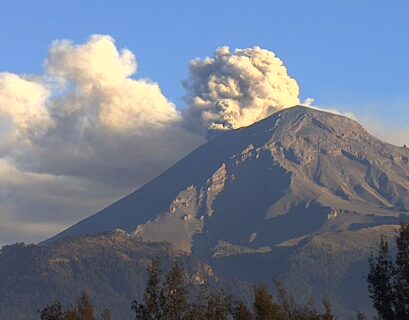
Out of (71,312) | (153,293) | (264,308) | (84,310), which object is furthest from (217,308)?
(84,310)

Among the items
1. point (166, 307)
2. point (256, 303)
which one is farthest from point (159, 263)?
point (256, 303)

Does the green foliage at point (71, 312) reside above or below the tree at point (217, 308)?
above

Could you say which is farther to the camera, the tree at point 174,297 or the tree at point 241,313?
the tree at point 241,313

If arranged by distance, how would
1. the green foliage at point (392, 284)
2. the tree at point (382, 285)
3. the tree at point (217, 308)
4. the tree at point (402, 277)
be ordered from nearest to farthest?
the tree at point (402, 277)
the green foliage at point (392, 284)
the tree at point (382, 285)
the tree at point (217, 308)

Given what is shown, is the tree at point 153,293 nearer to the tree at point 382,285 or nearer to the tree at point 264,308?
the tree at point 264,308

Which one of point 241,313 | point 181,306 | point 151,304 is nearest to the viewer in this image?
point 151,304

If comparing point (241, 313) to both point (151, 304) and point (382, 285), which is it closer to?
point (151, 304)

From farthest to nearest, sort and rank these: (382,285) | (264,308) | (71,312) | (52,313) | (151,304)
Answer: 1. (264,308)
2. (71,312)
3. (52,313)
4. (382,285)
5. (151,304)

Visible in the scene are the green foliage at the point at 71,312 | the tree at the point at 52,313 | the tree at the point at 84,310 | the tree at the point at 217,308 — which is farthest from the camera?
the tree at the point at 84,310

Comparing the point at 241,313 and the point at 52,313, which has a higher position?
the point at 52,313

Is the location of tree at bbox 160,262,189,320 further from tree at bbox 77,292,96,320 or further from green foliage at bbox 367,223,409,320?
green foliage at bbox 367,223,409,320

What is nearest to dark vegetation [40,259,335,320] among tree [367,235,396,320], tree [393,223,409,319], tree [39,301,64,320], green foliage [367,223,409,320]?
tree [39,301,64,320]

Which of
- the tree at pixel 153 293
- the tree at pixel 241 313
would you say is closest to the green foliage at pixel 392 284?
the tree at pixel 241 313

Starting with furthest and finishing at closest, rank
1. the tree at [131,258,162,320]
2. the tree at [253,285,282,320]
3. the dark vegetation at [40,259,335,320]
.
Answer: the tree at [253,285,282,320], the dark vegetation at [40,259,335,320], the tree at [131,258,162,320]
